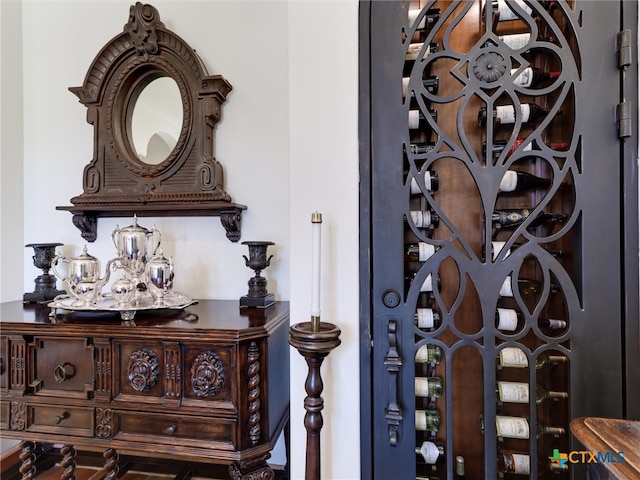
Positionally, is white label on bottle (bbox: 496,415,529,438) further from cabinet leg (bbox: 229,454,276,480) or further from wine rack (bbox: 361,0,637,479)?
cabinet leg (bbox: 229,454,276,480)

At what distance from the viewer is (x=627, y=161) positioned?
81 cm

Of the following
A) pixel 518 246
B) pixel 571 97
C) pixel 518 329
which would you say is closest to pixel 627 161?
pixel 571 97

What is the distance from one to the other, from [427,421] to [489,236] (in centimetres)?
60

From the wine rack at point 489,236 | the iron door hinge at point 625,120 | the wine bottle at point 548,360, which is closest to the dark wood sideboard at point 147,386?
the wine rack at point 489,236

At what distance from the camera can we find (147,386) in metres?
0.96

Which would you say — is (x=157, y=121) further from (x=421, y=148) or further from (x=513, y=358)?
(x=513, y=358)

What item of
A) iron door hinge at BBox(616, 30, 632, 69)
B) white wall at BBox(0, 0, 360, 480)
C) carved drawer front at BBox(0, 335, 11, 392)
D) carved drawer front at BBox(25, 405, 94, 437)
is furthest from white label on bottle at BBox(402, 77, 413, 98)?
carved drawer front at BBox(0, 335, 11, 392)

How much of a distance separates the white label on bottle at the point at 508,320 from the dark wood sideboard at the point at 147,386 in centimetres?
72

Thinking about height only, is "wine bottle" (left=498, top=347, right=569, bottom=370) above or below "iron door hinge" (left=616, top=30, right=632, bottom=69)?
below

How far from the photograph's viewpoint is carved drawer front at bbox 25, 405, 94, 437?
0.99 metres

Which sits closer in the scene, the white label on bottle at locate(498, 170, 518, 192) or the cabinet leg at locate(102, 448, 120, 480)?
the white label on bottle at locate(498, 170, 518, 192)

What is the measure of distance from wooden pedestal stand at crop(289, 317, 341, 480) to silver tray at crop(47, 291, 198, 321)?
62cm

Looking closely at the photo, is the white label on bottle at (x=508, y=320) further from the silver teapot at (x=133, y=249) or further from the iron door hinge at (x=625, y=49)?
the silver teapot at (x=133, y=249)

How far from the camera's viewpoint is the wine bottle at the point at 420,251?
883mm
